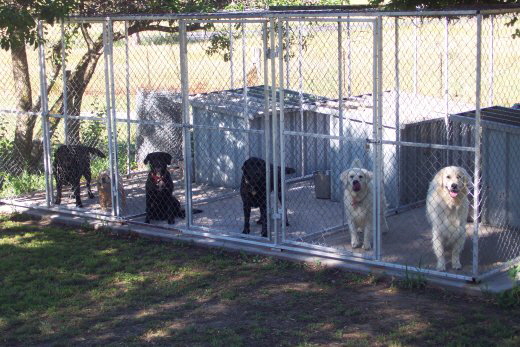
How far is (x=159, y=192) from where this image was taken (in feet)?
30.5

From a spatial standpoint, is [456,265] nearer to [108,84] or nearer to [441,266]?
[441,266]

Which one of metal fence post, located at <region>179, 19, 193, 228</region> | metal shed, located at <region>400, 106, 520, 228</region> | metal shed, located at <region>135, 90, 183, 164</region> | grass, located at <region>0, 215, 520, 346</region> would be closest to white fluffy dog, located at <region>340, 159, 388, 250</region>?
grass, located at <region>0, 215, 520, 346</region>

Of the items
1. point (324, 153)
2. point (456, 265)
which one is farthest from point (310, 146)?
point (456, 265)

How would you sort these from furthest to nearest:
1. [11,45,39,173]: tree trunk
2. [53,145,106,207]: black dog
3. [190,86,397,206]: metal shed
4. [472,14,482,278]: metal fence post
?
[11,45,39,173]: tree trunk
[190,86,397,206]: metal shed
[53,145,106,207]: black dog
[472,14,482,278]: metal fence post

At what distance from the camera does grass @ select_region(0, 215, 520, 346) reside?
6.00m

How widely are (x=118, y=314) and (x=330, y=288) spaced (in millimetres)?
1980

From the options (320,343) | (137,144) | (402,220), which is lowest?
(320,343)

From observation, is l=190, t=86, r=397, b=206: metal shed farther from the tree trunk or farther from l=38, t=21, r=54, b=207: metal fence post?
the tree trunk

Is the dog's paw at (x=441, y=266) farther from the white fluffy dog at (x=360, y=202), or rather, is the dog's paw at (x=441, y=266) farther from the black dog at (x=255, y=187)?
the black dog at (x=255, y=187)

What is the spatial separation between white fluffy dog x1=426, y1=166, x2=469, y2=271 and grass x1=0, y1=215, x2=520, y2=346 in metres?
0.55

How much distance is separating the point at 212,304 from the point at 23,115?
6.67 metres

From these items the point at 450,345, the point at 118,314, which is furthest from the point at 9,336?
the point at 450,345

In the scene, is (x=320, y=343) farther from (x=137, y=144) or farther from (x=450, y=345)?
(x=137, y=144)

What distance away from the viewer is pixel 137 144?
13188 mm
